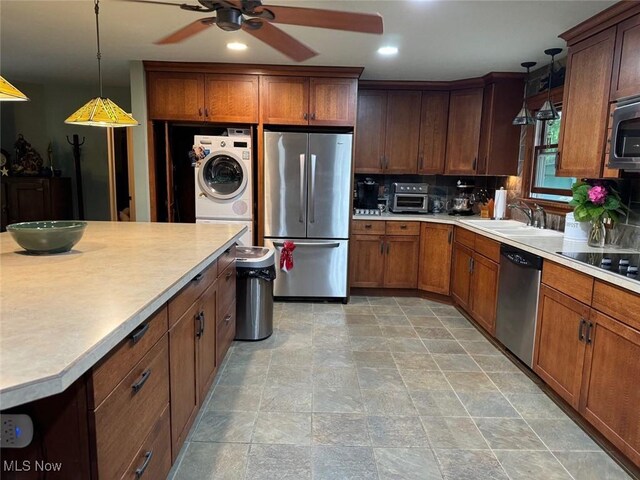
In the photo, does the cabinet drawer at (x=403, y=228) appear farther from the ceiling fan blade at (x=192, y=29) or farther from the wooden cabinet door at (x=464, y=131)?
the ceiling fan blade at (x=192, y=29)

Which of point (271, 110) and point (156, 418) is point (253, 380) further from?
point (271, 110)

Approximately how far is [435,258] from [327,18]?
3.05 m

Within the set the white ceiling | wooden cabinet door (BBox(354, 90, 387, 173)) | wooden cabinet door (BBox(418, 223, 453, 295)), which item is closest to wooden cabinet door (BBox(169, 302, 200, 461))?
the white ceiling

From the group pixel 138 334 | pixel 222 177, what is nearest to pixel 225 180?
pixel 222 177

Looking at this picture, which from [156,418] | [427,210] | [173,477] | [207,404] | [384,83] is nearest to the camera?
[156,418]

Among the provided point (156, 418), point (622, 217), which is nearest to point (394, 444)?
point (156, 418)

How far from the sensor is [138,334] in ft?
4.09

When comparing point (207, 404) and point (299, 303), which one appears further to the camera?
point (299, 303)

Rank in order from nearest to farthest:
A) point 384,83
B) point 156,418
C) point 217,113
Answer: point 156,418
point 217,113
point 384,83

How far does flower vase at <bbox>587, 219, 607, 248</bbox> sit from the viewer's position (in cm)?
269

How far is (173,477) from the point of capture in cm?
179

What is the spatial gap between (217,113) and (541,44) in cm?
284

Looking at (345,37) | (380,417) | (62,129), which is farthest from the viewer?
(62,129)

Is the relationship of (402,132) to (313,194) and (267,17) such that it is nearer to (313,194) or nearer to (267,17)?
(313,194)
